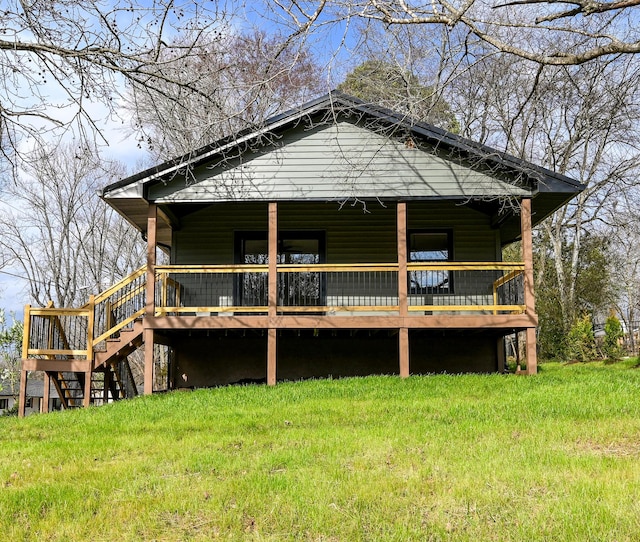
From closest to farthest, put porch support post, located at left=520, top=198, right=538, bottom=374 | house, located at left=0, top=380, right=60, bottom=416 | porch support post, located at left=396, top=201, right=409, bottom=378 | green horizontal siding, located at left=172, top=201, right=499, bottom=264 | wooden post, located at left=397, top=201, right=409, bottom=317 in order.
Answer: porch support post, located at left=520, top=198, right=538, bottom=374 < porch support post, located at left=396, top=201, right=409, bottom=378 < wooden post, located at left=397, top=201, right=409, bottom=317 < green horizontal siding, located at left=172, top=201, right=499, bottom=264 < house, located at left=0, top=380, right=60, bottom=416

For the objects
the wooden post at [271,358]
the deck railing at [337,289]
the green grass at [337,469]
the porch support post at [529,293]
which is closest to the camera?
the green grass at [337,469]

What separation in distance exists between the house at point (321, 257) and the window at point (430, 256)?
0.04m

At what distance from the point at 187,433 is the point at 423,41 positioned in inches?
759

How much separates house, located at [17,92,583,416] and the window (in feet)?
0.13

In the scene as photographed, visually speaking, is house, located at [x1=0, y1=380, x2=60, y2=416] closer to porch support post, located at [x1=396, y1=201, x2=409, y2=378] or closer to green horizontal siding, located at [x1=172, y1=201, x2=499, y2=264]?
green horizontal siding, located at [x1=172, y1=201, x2=499, y2=264]

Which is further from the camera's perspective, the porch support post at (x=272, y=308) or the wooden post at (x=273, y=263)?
the wooden post at (x=273, y=263)

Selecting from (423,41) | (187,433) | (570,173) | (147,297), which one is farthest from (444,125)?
(187,433)

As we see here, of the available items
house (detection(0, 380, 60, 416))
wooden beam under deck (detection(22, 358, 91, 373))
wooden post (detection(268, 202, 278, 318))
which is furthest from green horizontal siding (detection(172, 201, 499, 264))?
house (detection(0, 380, 60, 416))

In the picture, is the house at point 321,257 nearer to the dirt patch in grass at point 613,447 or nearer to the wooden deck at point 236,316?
the wooden deck at point 236,316

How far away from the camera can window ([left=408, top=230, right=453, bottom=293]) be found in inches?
705

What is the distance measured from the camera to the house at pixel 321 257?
15.2 metres

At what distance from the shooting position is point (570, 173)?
3125 cm

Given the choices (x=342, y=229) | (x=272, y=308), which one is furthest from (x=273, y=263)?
(x=342, y=229)

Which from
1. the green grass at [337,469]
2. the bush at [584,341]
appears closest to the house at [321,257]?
the green grass at [337,469]
